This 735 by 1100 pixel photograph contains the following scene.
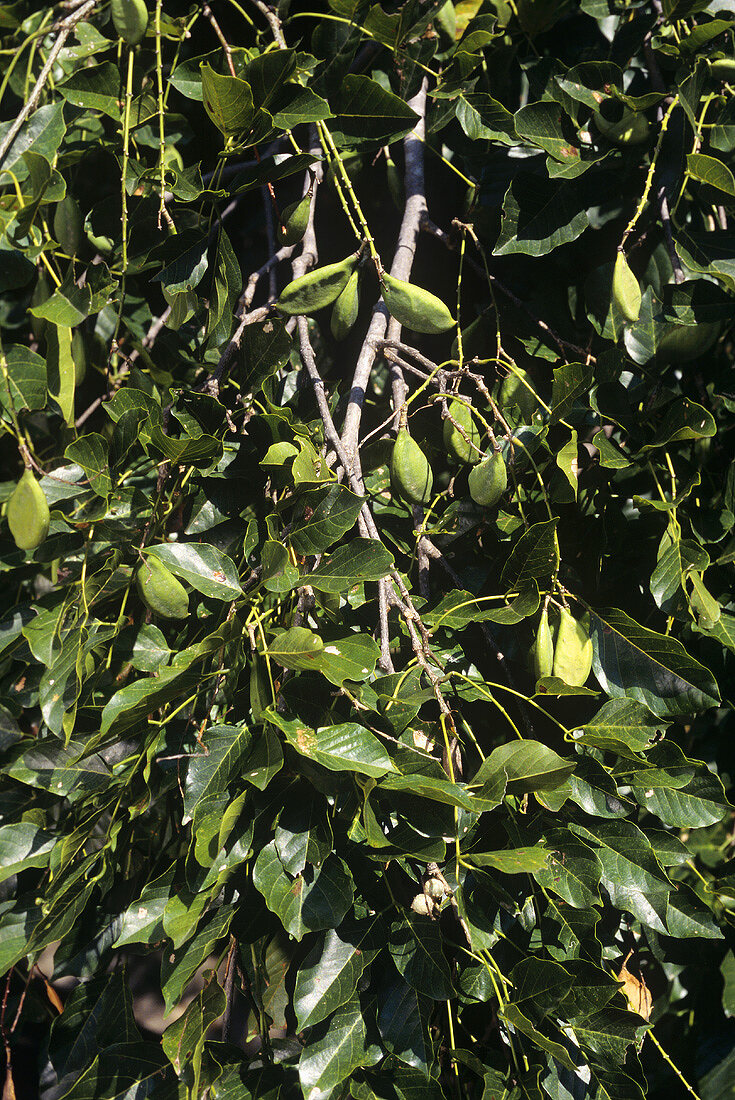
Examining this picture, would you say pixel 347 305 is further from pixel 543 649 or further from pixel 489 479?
pixel 543 649

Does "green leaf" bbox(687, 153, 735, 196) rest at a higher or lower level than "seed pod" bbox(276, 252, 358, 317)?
higher

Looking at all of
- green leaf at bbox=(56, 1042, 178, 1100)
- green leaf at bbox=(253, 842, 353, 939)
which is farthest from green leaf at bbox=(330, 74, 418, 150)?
green leaf at bbox=(56, 1042, 178, 1100)

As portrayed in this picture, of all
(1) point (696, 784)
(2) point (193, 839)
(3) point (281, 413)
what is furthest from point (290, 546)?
(1) point (696, 784)

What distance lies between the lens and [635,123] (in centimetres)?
79

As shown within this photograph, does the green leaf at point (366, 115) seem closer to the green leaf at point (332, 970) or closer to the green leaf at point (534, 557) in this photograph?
the green leaf at point (534, 557)

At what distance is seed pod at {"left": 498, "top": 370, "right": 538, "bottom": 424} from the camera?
2.46 ft

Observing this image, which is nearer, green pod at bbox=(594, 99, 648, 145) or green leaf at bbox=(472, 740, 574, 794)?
green leaf at bbox=(472, 740, 574, 794)

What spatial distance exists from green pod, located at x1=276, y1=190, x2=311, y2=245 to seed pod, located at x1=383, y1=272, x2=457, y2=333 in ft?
0.41

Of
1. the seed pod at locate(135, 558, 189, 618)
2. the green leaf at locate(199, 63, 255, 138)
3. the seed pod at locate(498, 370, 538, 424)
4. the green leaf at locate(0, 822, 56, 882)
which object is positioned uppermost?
the green leaf at locate(199, 63, 255, 138)

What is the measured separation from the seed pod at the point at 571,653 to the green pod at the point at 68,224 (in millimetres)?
681

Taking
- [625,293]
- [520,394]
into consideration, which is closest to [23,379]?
[520,394]

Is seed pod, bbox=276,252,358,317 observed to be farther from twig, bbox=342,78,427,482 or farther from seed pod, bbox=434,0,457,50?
seed pod, bbox=434,0,457,50

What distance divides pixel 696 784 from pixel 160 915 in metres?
0.50

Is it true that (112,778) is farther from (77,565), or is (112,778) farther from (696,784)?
(696,784)
